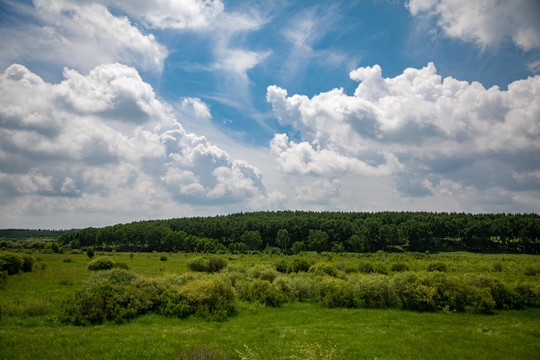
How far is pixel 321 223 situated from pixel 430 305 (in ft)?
393

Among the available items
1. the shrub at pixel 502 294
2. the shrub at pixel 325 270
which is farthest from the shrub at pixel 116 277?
the shrub at pixel 502 294

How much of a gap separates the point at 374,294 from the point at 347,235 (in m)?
113

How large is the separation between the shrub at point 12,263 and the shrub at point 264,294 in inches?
A: 1358

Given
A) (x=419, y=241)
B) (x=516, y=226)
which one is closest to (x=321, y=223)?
(x=419, y=241)

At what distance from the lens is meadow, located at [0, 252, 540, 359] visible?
44.1ft

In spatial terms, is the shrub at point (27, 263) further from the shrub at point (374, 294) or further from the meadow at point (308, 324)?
the shrub at point (374, 294)

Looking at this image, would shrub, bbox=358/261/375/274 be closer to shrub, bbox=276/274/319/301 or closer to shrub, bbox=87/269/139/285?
shrub, bbox=276/274/319/301

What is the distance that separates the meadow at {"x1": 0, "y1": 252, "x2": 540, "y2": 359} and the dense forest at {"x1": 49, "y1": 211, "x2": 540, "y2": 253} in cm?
9167

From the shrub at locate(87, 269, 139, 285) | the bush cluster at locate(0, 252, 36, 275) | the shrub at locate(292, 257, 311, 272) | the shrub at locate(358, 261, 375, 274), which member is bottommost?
the shrub at locate(358, 261, 375, 274)

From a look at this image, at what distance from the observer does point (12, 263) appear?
37.2 m

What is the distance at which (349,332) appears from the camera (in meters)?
17.2

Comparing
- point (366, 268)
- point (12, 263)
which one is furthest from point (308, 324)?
point (12, 263)

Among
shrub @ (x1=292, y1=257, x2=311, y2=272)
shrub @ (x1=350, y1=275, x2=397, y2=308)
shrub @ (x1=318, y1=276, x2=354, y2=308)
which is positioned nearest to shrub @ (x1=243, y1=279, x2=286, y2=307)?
shrub @ (x1=318, y1=276, x2=354, y2=308)

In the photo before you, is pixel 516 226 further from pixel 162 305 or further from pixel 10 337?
pixel 10 337
